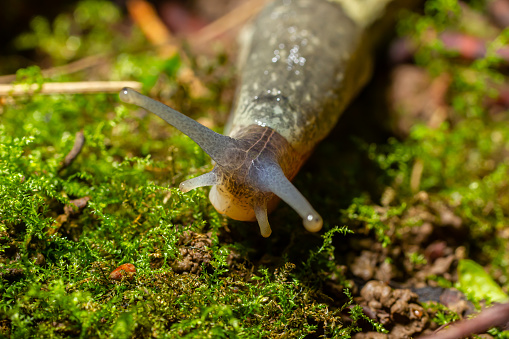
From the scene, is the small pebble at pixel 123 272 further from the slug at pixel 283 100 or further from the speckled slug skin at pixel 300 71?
the speckled slug skin at pixel 300 71

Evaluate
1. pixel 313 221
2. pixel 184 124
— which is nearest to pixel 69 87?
pixel 184 124

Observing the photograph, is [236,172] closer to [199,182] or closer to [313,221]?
[199,182]

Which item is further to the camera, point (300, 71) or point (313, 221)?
point (300, 71)

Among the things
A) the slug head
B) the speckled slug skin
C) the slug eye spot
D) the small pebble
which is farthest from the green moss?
the speckled slug skin

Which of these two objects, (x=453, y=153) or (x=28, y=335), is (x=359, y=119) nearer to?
(x=453, y=153)

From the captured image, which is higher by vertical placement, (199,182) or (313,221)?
(313,221)

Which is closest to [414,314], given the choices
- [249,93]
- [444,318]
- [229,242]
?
[444,318]

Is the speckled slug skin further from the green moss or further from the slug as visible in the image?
the green moss
